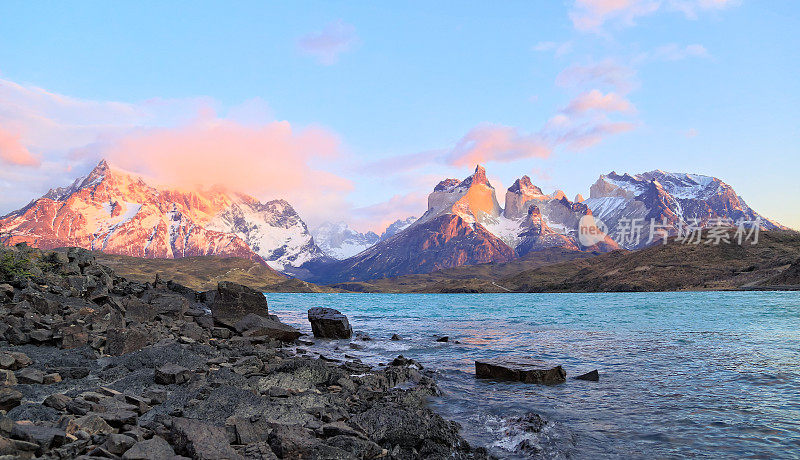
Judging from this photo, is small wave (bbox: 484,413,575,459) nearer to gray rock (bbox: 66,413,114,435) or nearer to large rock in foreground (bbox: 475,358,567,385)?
large rock in foreground (bbox: 475,358,567,385)

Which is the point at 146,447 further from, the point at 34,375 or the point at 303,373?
the point at 303,373

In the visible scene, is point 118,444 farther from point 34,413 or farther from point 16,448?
point 34,413

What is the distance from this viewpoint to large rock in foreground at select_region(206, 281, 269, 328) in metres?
38.6

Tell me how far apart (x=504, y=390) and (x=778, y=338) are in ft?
101

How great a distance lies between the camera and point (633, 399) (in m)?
18.4

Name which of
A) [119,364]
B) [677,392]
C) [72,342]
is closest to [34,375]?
[119,364]

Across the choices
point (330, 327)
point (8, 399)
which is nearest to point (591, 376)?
point (8, 399)

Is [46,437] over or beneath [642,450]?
over

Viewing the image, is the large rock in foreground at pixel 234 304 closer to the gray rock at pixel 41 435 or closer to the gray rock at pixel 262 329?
the gray rock at pixel 262 329

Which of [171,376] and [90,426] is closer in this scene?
[90,426]

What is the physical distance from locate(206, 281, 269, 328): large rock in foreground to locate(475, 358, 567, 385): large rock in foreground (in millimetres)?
23437

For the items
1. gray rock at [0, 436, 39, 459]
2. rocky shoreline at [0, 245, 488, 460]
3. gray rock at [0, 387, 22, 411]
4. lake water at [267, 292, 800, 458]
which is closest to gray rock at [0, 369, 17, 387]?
rocky shoreline at [0, 245, 488, 460]

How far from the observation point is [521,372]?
2273 cm

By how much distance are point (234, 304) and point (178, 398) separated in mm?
27677
